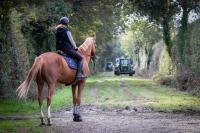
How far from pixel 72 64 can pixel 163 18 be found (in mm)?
27039

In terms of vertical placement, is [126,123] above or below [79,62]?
below

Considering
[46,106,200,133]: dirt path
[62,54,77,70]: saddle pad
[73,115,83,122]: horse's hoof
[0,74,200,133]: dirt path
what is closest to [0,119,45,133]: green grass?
[0,74,200,133]: dirt path

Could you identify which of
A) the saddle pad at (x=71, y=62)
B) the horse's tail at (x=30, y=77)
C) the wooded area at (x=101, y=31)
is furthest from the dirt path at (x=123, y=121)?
Result: the wooded area at (x=101, y=31)

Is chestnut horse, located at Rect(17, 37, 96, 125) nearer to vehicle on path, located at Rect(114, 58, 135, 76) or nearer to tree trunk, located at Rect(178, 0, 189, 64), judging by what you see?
tree trunk, located at Rect(178, 0, 189, 64)

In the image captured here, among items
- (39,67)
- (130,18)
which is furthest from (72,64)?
(130,18)

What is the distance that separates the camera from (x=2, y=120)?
51.5 ft

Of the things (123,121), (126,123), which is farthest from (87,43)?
(126,123)

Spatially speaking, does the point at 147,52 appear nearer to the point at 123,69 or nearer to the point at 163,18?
the point at 123,69

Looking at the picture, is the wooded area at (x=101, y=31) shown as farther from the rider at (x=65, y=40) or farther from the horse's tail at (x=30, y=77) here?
the horse's tail at (x=30, y=77)

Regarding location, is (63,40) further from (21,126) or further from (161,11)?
(161,11)

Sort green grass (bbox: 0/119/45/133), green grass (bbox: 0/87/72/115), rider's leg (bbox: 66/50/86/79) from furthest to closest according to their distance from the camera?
1. green grass (bbox: 0/87/72/115)
2. rider's leg (bbox: 66/50/86/79)
3. green grass (bbox: 0/119/45/133)

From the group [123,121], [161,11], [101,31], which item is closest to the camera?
[123,121]

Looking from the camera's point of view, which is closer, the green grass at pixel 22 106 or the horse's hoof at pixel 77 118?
the horse's hoof at pixel 77 118

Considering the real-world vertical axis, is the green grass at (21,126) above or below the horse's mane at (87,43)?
below
